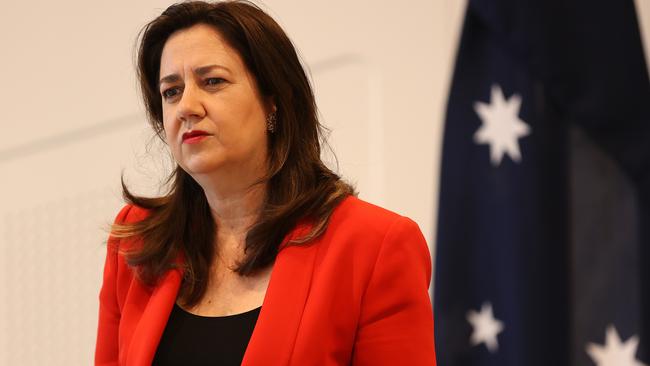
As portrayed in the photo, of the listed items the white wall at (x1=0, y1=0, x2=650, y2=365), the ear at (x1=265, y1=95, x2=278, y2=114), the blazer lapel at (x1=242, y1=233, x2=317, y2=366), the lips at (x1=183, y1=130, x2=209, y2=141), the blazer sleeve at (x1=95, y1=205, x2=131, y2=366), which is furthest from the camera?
the white wall at (x1=0, y1=0, x2=650, y2=365)

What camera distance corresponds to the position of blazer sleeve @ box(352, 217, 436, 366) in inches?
79.6

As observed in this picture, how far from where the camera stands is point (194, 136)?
82.2 inches

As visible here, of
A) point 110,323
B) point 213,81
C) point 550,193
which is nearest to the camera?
point 213,81

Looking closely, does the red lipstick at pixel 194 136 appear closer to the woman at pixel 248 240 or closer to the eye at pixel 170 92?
the woman at pixel 248 240

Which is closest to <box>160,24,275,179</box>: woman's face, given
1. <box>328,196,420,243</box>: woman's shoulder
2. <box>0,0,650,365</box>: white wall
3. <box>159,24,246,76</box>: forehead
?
<box>159,24,246,76</box>: forehead

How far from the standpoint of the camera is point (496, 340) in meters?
2.56

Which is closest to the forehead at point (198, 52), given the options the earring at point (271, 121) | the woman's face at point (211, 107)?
the woman's face at point (211, 107)

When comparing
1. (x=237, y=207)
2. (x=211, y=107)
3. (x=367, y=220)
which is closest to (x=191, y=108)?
(x=211, y=107)

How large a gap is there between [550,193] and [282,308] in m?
0.82

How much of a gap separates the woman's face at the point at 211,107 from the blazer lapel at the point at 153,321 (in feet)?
0.83

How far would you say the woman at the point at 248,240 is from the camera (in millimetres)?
2039

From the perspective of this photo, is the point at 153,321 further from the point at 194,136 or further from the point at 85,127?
the point at 85,127

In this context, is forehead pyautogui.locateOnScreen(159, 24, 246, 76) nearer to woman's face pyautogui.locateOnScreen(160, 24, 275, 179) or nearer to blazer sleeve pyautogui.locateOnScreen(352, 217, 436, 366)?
woman's face pyautogui.locateOnScreen(160, 24, 275, 179)

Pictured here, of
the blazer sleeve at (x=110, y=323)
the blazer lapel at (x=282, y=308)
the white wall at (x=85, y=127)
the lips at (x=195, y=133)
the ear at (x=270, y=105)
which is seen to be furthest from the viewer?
the white wall at (x=85, y=127)
